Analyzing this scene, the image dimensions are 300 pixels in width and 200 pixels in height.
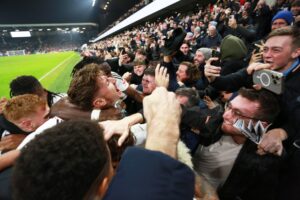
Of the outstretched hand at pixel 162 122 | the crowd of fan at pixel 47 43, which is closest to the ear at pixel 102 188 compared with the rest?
the outstretched hand at pixel 162 122

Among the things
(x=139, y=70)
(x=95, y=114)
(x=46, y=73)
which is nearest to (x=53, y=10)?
(x=46, y=73)

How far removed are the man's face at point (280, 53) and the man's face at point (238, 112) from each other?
1.94 feet

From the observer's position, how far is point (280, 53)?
2371 millimetres

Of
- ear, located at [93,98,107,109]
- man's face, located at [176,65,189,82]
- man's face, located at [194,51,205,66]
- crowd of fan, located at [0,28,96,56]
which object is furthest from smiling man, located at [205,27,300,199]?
crowd of fan, located at [0,28,96,56]

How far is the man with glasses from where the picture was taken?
1.78 m

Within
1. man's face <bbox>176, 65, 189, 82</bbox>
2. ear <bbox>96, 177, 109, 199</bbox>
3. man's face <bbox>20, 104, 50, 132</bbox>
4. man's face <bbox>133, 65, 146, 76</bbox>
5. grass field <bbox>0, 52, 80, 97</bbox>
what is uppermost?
ear <bbox>96, 177, 109, 199</bbox>

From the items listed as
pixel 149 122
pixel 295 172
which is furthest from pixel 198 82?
pixel 149 122

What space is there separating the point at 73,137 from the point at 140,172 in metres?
0.24

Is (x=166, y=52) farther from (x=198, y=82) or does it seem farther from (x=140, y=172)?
(x=140, y=172)

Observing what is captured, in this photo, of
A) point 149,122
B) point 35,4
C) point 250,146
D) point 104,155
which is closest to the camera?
point 104,155

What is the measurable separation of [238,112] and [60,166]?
4.85ft

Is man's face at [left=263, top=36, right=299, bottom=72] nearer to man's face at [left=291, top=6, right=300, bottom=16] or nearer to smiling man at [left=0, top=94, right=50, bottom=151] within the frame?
smiling man at [left=0, top=94, right=50, bottom=151]

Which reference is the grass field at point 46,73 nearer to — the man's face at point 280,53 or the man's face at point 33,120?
the man's face at point 33,120

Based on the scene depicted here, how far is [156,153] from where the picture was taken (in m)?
0.92
